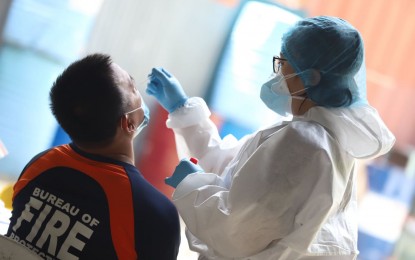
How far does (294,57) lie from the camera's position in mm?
1427

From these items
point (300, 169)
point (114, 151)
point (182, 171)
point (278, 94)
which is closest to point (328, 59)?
point (278, 94)

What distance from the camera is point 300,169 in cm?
130

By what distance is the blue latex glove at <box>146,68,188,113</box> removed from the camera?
1.74 m

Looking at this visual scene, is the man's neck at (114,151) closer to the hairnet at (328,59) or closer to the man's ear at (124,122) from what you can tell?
the man's ear at (124,122)

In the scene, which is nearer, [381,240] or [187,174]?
[187,174]

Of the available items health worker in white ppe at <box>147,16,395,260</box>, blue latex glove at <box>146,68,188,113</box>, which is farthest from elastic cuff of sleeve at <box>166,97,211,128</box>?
health worker in white ppe at <box>147,16,395,260</box>

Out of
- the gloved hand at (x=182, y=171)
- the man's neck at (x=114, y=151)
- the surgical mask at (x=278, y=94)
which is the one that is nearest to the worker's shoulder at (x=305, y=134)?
the surgical mask at (x=278, y=94)

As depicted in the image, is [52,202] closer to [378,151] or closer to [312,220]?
[312,220]

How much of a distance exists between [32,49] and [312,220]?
247cm

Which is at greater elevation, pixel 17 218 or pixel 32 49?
pixel 17 218

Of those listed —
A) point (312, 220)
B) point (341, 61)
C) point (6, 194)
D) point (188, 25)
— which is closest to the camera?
point (312, 220)

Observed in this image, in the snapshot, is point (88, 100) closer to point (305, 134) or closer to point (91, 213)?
point (91, 213)

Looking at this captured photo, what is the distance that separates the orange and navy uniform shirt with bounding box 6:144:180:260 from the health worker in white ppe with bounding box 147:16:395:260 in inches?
3.5

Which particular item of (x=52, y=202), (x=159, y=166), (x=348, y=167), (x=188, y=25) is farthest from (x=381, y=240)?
(x=52, y=202)
